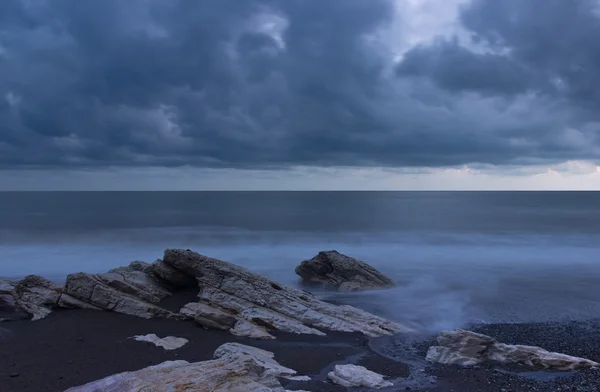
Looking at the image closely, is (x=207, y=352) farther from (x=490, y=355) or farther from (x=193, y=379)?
(x=490, y=355)

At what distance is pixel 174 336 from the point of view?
19.4 m

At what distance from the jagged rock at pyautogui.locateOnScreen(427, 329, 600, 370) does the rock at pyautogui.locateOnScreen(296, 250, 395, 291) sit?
1360 centimetres

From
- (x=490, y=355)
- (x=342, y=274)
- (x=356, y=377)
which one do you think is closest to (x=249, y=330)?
(x=356, y=377)

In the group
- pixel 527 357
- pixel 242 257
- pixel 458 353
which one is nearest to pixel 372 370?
pixel 458 353

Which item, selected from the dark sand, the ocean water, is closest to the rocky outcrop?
the dark sand

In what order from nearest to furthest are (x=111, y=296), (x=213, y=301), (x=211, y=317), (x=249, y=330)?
(x=249, y=330), (x=211, y=317), (x=111, y=296), (x=213, y=301)

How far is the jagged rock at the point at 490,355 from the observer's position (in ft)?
55.9

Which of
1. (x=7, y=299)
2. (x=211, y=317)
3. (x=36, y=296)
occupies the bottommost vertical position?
(x=211, y=317)

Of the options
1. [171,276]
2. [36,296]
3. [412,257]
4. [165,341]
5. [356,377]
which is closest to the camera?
[356,377]

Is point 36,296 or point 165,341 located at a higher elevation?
point 36,296

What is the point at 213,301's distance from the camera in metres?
22.0

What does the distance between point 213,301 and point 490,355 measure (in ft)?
37.6

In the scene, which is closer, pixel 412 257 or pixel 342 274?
pixel 342 274

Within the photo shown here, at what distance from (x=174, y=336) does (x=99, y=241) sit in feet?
154
